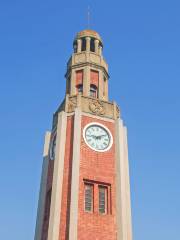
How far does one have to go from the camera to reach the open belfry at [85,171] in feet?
79.2

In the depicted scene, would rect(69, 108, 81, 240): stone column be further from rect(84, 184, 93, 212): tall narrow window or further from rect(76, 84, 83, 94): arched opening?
rect(76, 84, 83, 94): arched opening

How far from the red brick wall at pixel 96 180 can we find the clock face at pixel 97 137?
0.33m

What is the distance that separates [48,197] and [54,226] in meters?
4.06

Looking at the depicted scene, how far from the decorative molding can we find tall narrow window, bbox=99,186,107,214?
6074 mm

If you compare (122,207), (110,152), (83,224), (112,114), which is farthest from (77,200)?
(112,114)

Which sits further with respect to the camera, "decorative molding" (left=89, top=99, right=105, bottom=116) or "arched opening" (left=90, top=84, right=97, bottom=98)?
"arched opening" (left=90, top=84, right=97, bottom=98)

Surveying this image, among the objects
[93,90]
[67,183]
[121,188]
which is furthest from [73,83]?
[121,188]

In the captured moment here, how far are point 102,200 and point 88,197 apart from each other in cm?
105

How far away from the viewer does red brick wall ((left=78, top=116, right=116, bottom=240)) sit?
78.5ft

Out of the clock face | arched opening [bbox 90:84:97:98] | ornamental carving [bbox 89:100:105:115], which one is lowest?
the clock face

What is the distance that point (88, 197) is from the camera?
25.6m

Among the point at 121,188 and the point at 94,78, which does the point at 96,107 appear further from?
the point at 121,188

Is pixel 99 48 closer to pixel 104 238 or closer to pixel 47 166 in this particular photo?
pixel 47 166

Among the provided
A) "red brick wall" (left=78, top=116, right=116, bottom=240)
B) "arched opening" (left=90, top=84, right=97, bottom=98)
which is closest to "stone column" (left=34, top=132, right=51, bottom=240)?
"red brick wall" (left=78, top=116, right=116, bottom=240)
